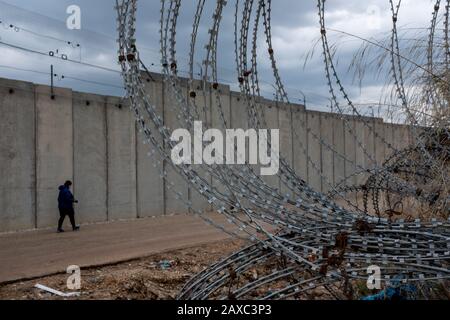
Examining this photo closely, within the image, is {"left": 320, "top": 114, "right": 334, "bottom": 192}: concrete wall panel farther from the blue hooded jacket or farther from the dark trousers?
the blue hooded jacket

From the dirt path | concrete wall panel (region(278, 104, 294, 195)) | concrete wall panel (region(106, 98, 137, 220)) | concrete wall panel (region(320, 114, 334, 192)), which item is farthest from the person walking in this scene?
concrete wall panel (region(320, 114, 334, 192))

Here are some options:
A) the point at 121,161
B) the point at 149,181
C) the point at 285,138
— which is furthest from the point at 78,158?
the point at 285,138

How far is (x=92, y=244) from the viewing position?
7.64 metres

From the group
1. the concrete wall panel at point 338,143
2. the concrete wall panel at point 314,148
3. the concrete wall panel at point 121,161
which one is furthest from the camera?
the concrete wall panel at point 338,143

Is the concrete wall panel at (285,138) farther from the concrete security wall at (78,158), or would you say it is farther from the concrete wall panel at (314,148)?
the concrete security wall at (78,158)

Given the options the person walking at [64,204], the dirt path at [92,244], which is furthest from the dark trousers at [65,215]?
the dirt path at [92,244]

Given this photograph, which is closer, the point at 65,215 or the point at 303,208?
the point at 303,208

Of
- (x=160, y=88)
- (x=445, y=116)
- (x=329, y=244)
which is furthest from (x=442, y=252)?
(x=160, y=88)

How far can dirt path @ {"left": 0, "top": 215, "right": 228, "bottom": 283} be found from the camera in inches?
235

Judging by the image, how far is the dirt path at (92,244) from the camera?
598cm

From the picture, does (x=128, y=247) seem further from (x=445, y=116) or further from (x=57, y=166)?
(x=445, y=116)

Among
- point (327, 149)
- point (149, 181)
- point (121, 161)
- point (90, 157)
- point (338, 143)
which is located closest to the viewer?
point (90, 157)

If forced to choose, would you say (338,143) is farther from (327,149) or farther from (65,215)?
(65,215)
